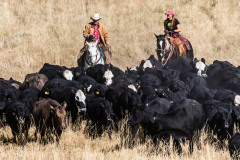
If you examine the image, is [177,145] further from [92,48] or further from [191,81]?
[92,48]

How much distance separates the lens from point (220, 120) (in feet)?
32.5

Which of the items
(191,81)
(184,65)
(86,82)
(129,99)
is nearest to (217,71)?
(184,65)

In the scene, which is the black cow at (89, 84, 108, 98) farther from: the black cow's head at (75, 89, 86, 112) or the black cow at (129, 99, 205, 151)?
the black cow at (129, 99, 205, 151)

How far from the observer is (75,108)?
39.0ft

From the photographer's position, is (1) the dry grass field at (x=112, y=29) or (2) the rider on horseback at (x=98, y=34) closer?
(2) the rider on horseback at (x=98, y=34)

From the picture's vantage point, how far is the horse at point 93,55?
16.4 metres

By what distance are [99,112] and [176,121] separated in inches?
Result: 91.5

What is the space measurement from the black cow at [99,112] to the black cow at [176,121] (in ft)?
3.86

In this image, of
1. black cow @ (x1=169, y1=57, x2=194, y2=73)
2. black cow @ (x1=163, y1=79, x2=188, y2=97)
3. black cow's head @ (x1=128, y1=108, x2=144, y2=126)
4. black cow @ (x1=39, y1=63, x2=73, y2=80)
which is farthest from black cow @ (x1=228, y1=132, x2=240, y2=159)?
black cow @ (x1=169, y1=57, x2=194, y2=73)

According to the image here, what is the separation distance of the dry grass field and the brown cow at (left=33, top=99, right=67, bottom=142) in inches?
360

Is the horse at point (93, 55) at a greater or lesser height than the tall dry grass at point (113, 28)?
lesser

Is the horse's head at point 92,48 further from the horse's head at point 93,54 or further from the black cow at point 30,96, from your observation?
the black cow at point 30,96

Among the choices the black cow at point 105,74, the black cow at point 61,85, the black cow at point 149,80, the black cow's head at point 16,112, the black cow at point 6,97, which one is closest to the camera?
the black cow's head at point 16,112

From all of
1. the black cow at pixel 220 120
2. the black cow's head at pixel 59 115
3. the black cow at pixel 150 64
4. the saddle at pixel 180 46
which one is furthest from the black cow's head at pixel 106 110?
the saddle at pixel 180 46
